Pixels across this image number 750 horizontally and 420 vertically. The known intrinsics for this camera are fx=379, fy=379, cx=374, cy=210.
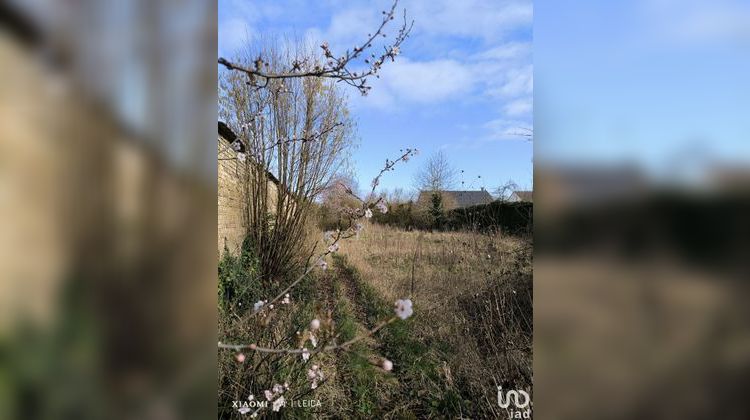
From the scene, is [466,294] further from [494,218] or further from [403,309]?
[403,309]

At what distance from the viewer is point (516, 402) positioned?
2031 mm

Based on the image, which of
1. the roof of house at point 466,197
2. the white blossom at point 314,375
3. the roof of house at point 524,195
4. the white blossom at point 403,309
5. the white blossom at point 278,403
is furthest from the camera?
the roof of house at point 466,197

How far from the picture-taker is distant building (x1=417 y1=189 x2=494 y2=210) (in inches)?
135

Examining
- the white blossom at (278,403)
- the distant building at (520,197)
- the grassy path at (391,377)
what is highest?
the distant building at (520,197)
